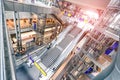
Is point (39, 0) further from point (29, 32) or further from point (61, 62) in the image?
point (61, 62)

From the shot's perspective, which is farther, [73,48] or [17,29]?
[17,29]

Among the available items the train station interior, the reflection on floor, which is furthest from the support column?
the reflection on floor

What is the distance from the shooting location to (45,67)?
6.07 m

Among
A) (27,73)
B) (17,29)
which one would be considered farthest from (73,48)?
(17,29)

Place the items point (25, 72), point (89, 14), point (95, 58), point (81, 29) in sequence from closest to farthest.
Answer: point (95, 58) < point (25, 72) < point (81, 29) < point (89, 14)

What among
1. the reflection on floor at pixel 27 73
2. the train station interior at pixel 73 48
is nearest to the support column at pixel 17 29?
the train station interior at pixel 73 48

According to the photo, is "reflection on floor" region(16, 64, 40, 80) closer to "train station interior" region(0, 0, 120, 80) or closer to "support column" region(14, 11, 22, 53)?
"train station interior" region(0, 0, 120, 80)

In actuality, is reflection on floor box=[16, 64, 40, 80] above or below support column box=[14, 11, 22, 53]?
below

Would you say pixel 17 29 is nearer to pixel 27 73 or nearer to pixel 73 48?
pixel 27 73

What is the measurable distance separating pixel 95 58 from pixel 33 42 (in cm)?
716

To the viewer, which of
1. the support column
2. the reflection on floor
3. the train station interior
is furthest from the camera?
the support column

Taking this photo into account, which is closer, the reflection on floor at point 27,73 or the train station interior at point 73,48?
the train station interior at point 73,48

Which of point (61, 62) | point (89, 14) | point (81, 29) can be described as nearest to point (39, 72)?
point (61, 62)

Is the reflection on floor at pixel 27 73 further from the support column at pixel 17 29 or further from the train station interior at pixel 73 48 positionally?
the support column at pixel 17 29
